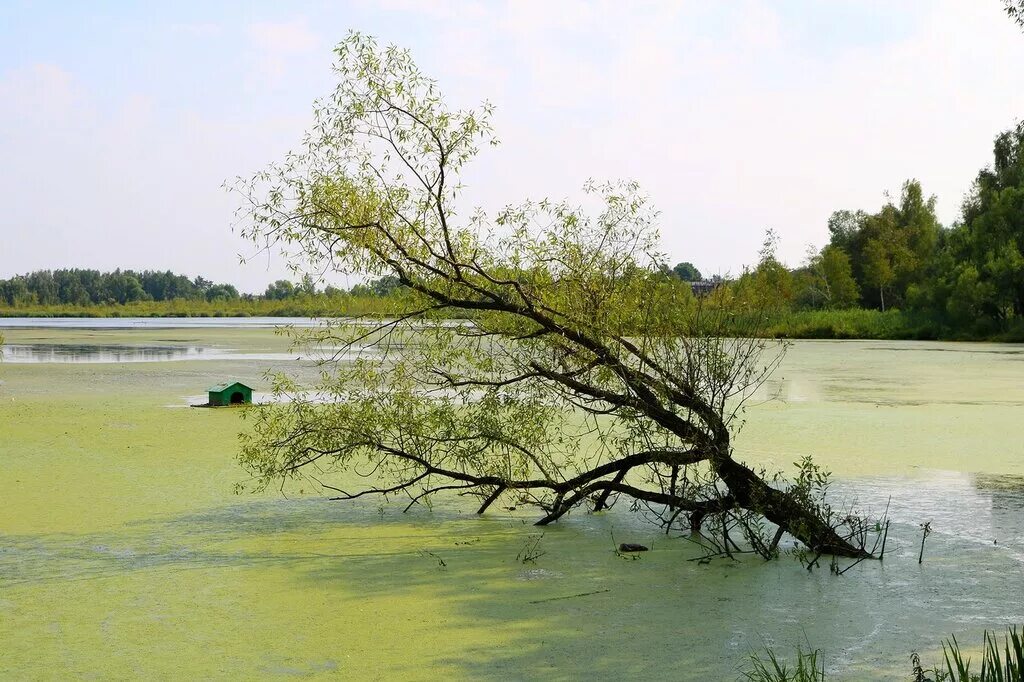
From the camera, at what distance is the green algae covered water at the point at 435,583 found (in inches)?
152

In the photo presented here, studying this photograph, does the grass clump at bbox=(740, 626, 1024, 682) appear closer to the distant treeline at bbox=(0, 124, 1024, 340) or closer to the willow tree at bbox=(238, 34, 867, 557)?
the willow tree at bbox=(238, 34, 867, 557)

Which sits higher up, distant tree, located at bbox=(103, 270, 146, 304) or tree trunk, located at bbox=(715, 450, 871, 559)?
distant tree, located at bbox=(103, 270, 146, 304)

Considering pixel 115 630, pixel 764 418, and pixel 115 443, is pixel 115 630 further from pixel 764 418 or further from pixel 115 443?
pixel 764 418

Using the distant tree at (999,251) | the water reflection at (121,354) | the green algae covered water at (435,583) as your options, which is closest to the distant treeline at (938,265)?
the distant tree at (999,251)

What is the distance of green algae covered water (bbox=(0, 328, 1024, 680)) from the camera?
12.6 ft

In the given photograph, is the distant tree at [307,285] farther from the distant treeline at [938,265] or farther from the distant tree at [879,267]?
the distant tree at [879,267]

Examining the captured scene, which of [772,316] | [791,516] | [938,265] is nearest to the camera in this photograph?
[791,516]

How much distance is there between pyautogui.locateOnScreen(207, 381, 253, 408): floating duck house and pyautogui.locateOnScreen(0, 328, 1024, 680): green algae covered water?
313 centimetres

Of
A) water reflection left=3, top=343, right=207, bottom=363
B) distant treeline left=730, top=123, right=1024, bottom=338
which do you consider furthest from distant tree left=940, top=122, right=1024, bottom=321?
water reflection left=3, top=343, right=207, bottom=363

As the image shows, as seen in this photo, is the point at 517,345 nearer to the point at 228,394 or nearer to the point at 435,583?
the point at 435,583

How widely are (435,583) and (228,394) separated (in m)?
7.90

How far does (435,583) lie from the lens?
486cm

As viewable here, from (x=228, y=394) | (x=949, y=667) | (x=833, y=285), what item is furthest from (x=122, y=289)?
(x=949, y=667)

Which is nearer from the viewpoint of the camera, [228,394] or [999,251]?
[228,394]
